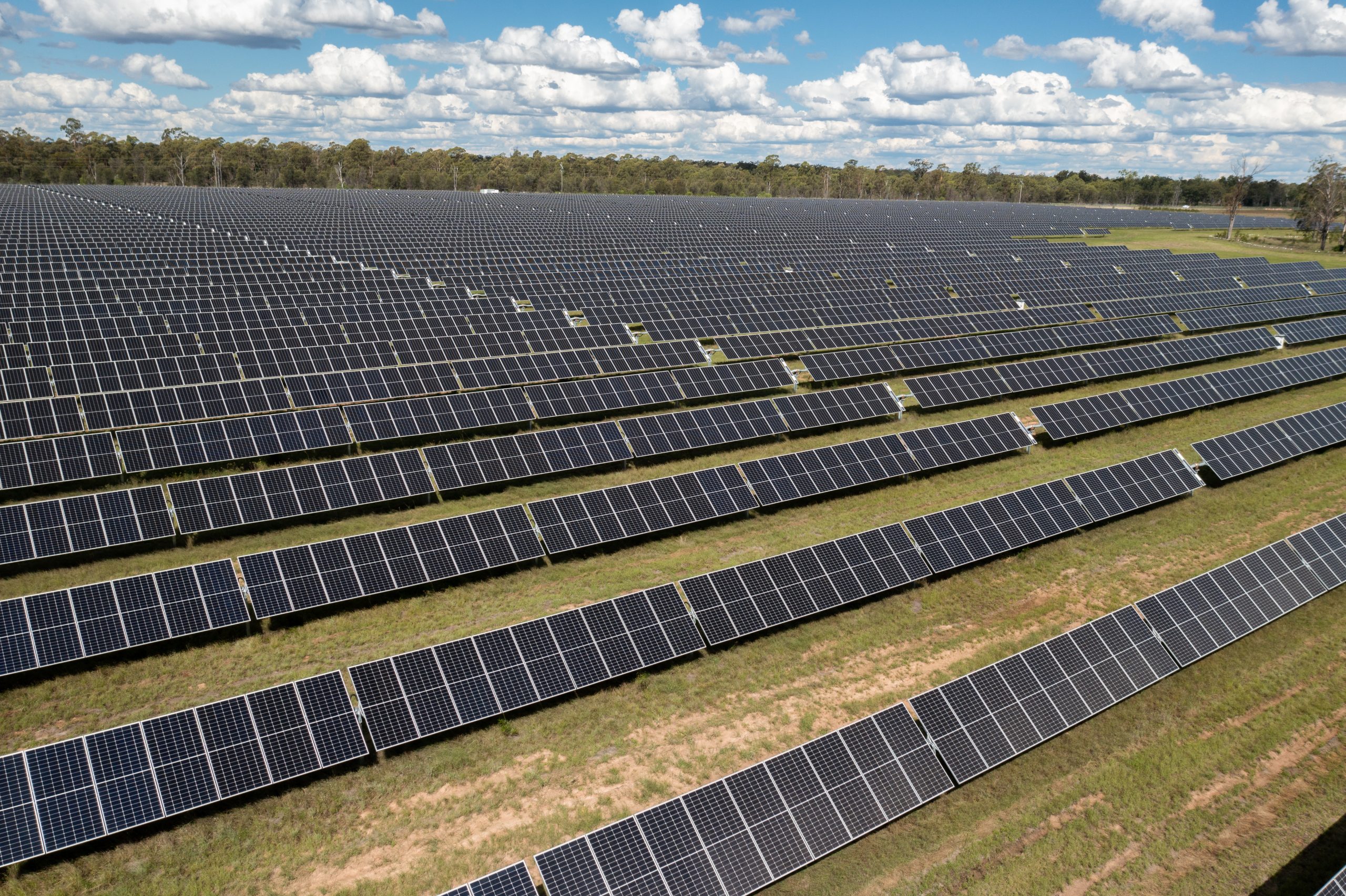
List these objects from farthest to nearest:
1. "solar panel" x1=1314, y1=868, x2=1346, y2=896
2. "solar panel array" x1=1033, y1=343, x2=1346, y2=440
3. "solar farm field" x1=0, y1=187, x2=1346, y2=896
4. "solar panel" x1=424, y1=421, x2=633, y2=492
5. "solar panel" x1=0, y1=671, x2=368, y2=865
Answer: "solar panel array" x1=1033, y1=343, x2=1346, y2=440 < "solar panel" x1=424, y1=421, x2=633, y2=492 < "solar farm field" x1=0, y1=187, x2=1346, y2=896 < "solar panel" x1=0, y1=671, x2=368, y2=865 < "solar panel" x1=1314, y1=868, x2=1346, y2=896

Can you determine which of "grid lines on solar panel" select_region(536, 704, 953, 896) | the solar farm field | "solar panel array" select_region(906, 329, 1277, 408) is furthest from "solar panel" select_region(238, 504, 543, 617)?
"solar panel array" select_region(906, 329, 1277, 408)

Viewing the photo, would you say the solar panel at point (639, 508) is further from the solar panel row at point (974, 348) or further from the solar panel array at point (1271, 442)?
the solar panel array at point (1271, 442)

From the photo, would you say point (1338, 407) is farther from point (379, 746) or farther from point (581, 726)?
point (379, 746)

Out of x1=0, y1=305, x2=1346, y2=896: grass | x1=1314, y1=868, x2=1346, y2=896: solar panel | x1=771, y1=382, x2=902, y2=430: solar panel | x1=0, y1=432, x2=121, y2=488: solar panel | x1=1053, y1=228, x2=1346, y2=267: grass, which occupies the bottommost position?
x1=0, y1=305, x2=1346, y2=896: grass

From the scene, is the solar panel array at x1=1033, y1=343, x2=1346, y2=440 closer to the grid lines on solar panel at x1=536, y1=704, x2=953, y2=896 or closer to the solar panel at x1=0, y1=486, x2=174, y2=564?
the grid lines on solar panel at x1=536, y1=704, x2=953, y2=896

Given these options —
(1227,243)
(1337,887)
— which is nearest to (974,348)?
(1337,887)

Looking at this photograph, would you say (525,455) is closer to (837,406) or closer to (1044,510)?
(837,406)
